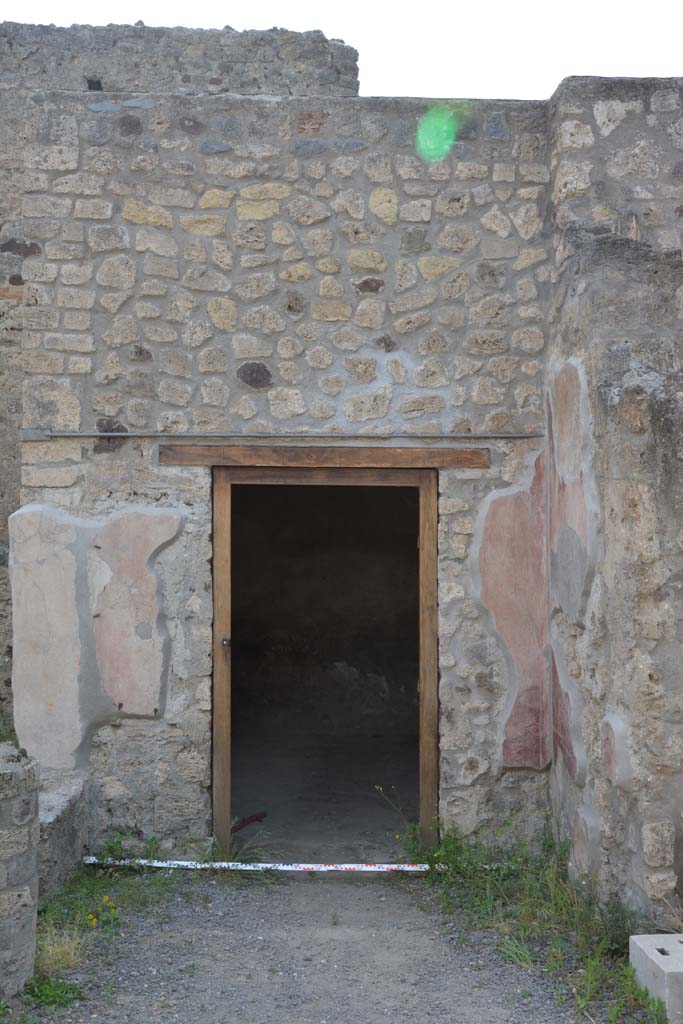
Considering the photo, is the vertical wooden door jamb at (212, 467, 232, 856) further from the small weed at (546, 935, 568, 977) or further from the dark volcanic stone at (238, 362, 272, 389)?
the small weed at (546, 935, 568, 977)

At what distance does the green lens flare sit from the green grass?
3176 mm

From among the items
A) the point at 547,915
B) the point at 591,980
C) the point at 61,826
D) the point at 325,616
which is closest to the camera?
the point at 591,980

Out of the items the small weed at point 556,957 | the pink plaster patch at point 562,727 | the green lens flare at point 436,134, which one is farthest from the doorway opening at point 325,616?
the small weed at point 556,957

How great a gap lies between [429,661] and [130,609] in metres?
1.43

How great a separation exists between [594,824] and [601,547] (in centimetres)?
110

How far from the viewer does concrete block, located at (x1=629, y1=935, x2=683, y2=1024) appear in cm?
296

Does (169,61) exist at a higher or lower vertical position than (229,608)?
higher

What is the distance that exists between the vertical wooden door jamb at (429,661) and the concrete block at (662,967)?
4.61 feet

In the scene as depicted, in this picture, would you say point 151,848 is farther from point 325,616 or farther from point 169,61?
point 169,61

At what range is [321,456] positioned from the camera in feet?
14.7

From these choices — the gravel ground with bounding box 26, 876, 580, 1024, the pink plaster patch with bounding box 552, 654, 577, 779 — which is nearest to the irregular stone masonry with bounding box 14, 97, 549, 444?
the pink plaster patch with bounding box 552, 654, 577, 779

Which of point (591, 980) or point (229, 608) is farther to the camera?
point (229, 608)

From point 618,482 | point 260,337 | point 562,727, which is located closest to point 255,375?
point 260,337

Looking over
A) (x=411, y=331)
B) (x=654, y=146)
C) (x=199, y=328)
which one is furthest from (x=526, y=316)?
(x=199, y=328)
